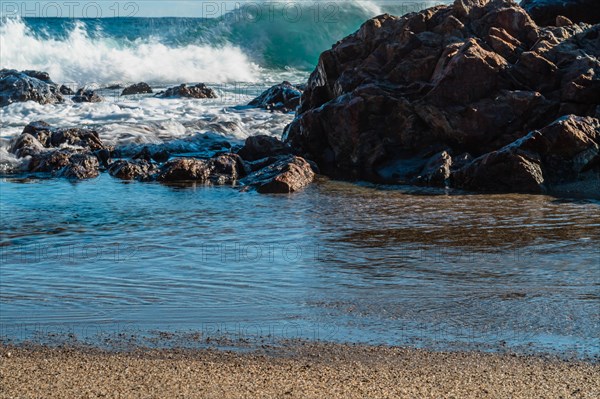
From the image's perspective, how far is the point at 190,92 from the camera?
77.0 ft

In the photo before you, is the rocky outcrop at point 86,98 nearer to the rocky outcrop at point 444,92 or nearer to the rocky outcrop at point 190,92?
the rocky outcrop at point 190,92

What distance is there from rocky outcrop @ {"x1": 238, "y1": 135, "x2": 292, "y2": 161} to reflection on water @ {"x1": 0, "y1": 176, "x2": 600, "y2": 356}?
312 centimetres

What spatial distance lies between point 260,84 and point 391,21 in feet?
59.2

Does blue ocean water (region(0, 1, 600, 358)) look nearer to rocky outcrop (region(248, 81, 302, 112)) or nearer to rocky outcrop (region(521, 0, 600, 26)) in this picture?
rocky outcrop (region(521, 0, 600, 26))

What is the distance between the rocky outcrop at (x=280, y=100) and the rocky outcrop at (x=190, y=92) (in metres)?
2.88

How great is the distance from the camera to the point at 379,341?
455 cm

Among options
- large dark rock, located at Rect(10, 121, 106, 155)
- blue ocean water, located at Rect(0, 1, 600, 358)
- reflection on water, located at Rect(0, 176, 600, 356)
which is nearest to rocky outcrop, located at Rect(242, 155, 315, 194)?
blue ocean water, located at Rect(0, 1, 600, 358)

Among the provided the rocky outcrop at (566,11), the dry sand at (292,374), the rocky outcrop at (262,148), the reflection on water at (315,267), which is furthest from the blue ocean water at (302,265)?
the rocky outcrop at (566,11)

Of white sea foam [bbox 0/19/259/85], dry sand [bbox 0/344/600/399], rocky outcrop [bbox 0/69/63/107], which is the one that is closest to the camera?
dry sand [bbox 0/344/600/399]

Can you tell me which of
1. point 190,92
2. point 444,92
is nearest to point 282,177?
point 444,92

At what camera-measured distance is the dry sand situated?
374 cm

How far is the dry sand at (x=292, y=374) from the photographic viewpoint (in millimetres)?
3744

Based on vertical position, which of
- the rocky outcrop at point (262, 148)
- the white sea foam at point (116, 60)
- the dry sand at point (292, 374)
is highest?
the white sea foam at point (116, 60)

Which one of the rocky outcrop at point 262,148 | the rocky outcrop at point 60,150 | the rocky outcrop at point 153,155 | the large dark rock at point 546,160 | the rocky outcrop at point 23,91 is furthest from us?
the rocky outcrop at point 23,91
